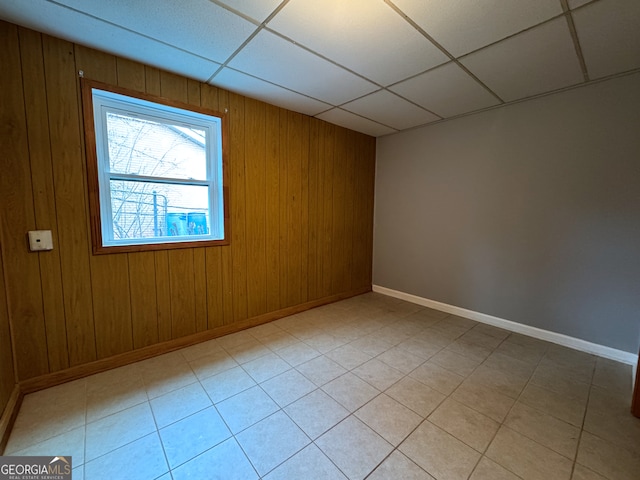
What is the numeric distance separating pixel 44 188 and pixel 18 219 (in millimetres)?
256

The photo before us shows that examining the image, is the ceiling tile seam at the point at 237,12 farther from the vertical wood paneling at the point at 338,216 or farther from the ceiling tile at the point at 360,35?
the vertical wood paneling at the point at 338,216

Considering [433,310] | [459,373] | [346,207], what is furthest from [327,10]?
[433,310]

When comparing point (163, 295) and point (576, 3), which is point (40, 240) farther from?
point (576, 3)

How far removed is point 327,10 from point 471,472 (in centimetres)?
266

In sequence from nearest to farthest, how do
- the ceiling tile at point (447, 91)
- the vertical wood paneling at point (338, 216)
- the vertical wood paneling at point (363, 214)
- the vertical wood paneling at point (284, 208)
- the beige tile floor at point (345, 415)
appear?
the beige tile floor at point (345, 415), the ceiling tile at point (447, 91), the vertical wood paneling at point (284, 208), the vertical wood paneling at point (338, 216), the vertical wood paneling at point (363, 214)

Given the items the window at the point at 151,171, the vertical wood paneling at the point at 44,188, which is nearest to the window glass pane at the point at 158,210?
the window at the point at 151,171

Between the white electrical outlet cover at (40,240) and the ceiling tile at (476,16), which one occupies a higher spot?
the ceiling tile at (476,16)

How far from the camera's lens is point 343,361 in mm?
2283

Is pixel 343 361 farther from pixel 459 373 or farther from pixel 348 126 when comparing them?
pixel 348 126

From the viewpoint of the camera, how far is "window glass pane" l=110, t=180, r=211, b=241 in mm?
2168

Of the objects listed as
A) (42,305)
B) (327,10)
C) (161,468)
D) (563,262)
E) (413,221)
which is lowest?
(161,468)

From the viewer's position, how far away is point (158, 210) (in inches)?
92.5

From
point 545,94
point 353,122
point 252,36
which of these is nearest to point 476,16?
point 252,36

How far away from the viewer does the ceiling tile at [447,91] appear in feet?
7.30
